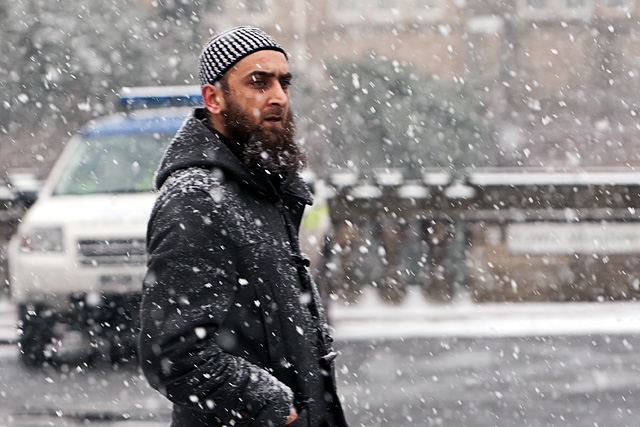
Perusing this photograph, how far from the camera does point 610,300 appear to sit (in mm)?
10852

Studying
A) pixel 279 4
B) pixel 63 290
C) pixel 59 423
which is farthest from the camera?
pixel 279 4

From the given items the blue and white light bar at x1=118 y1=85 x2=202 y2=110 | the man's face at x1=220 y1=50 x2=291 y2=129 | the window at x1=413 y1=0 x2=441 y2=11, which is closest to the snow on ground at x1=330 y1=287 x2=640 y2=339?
the blue and white light bar at x1=118 y1=85 x2=202 y2=110

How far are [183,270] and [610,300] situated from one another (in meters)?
9.05

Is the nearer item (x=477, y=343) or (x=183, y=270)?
(x=183, y=270)

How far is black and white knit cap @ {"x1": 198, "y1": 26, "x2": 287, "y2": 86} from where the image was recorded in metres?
2.63

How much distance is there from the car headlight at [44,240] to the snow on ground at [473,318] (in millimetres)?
2563

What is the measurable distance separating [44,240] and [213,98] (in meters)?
5.57

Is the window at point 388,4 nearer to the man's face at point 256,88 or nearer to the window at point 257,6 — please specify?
the window at point 257,6

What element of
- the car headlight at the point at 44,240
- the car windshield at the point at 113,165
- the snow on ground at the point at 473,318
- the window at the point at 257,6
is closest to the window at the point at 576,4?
the window at the point at 257,6

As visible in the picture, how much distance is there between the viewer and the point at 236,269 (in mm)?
2545

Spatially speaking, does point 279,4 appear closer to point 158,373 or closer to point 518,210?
point 518,210

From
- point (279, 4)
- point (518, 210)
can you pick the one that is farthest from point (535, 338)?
point (279, 4)

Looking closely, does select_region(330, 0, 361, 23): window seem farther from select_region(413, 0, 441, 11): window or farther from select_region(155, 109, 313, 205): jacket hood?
select_region(155, 109, 313, 205): jacket hood

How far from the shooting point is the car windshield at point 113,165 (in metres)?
8.53
